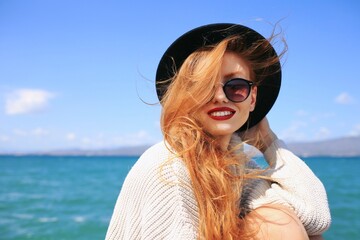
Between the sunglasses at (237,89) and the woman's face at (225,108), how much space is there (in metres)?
0.02

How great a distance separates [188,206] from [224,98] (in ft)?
1.96

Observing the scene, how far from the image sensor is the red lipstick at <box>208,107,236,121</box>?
6.87 feet

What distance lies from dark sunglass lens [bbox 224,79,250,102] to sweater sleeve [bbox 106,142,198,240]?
0.49m

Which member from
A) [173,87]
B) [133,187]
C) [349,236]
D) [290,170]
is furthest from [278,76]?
[349,236]

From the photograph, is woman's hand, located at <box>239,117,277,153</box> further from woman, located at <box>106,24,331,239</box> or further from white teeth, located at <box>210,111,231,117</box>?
white teeth, located at <box>210,111,231,117</box>

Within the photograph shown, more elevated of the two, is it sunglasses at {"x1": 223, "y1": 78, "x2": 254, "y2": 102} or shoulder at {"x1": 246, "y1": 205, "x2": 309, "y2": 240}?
sunglasses at {"x1": 223, "y1": 78, "x2": 254, "y2": 102}

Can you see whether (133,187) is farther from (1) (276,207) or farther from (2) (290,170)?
(2) (290,170)

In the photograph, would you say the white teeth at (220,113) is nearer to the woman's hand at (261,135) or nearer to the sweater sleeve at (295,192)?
the sweater sleeve at (295,192)

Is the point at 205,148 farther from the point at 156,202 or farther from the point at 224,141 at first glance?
the point at 156,202

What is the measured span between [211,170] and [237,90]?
0.46 metres

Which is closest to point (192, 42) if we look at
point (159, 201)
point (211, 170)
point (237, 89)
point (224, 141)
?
point (237, 89)

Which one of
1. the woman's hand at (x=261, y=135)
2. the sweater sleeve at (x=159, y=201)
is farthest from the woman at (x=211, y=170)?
the woman's hand at (x=261, y=135)

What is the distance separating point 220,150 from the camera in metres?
2.20

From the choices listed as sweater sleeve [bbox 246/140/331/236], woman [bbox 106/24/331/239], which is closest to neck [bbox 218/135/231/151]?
woman [bbox 106/24/331/239]
